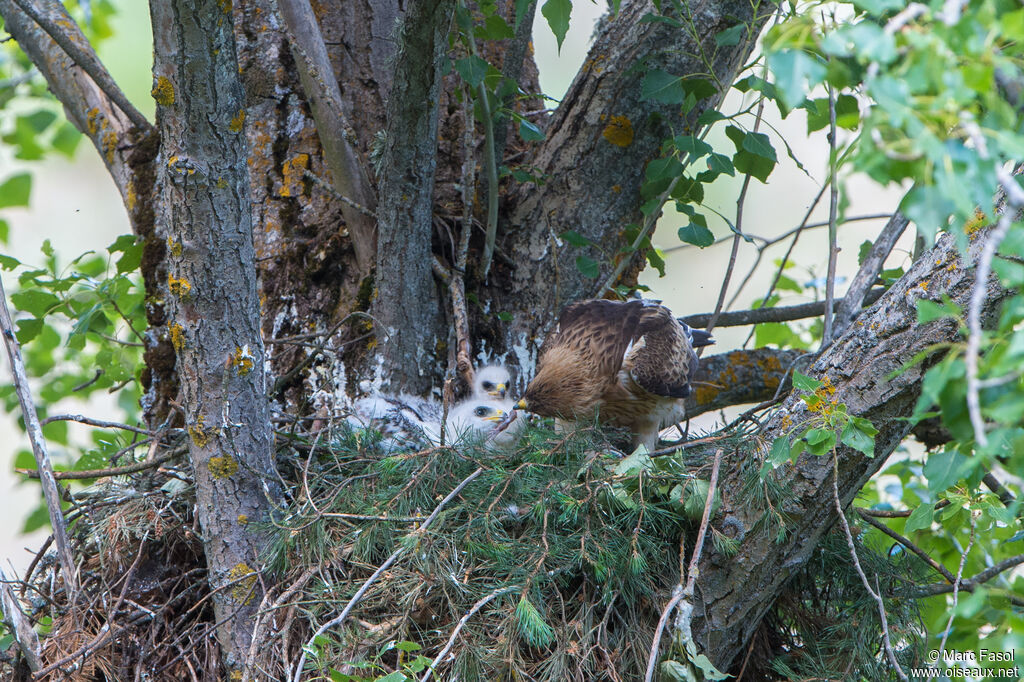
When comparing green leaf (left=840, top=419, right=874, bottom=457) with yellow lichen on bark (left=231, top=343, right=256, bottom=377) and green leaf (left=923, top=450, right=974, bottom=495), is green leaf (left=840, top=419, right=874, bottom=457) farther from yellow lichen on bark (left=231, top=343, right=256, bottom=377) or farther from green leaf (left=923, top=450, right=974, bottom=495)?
yellow lichen on bark (left=231, top=343, right=256, bottom=377)

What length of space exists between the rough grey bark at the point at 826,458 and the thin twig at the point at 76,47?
2415mm

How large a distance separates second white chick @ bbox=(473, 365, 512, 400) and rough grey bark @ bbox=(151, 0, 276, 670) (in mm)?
1066

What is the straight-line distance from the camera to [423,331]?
3062mm

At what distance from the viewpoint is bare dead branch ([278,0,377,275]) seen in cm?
288

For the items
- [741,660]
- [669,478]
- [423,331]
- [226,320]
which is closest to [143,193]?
[423,331]

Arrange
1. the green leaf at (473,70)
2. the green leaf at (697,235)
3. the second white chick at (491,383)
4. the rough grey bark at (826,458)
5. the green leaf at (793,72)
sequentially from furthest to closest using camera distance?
the second white chick at (491,383)
the green leaf at (697,235)
the green leaf at (473,70)
the rough grey bark at (826,458)
the green leaf at (793,72)

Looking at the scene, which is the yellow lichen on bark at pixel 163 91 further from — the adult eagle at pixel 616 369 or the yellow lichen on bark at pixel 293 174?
the adult eagle at pixel 616 369

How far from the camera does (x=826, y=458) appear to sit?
196 cm

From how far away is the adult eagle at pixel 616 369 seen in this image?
3.15 metres

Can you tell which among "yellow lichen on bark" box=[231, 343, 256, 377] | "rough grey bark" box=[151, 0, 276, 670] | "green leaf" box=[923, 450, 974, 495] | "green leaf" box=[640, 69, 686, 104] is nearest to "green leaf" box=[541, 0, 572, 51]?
"green leaf" box=[640, 69, 686, 104]

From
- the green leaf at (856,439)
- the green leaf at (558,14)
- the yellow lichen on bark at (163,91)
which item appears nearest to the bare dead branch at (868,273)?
the green leaf at (856,439)

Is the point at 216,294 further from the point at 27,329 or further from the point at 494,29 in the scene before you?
the point at 27,329

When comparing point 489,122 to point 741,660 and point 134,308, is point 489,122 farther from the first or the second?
point 134,308

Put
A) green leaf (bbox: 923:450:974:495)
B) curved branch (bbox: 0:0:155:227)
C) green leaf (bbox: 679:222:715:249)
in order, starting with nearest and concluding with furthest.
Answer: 1. green leaf (bbox: 923:450:974:495)
2. green leaf (bbox: 679:222:715:249)
3. curved branch (bbox: 0:0:155:227)
